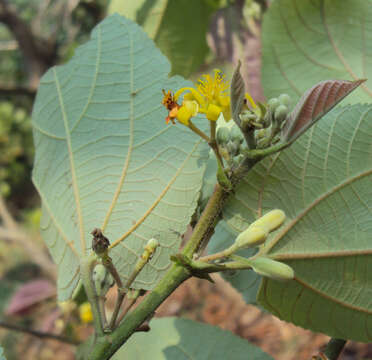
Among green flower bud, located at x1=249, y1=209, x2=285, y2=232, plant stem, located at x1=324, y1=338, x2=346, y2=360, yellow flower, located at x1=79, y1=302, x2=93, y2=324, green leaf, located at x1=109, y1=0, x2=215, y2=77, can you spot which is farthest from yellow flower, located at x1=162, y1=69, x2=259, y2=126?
yellow flower, located at x1=79, y1=302, x2=93, y2=324

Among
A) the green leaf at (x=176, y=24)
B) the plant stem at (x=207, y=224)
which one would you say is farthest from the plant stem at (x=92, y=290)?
the green leaf at (x=176, y=24)

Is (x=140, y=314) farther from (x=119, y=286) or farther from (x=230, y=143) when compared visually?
(x=230, y=143)

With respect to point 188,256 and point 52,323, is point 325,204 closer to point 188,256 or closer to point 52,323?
point 188,256

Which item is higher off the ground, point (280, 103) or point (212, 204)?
point (280, 103)

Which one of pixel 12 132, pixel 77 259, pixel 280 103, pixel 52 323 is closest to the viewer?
pixel 280 103

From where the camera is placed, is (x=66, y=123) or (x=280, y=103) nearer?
(x=280, y=103)

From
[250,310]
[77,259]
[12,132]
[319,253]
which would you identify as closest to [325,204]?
[319,253]
